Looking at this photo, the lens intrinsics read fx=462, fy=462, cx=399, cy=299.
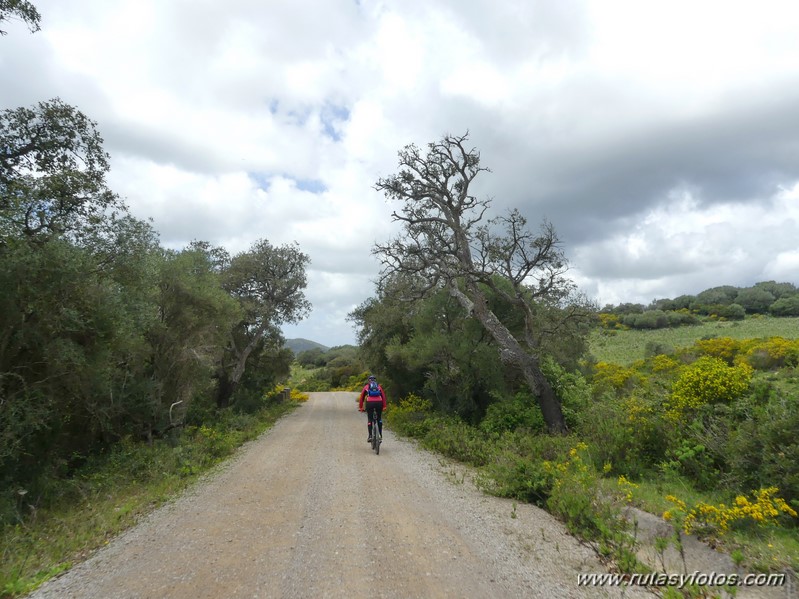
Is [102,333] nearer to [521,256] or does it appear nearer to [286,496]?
[286,496]

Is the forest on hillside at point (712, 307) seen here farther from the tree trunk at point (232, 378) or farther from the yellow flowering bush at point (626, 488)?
the yellow flowering bush at point (626, 488)

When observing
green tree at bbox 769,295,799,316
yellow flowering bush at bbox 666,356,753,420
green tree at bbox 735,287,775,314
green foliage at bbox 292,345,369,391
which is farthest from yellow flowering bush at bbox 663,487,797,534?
green tree at bbox 735,287,775,314

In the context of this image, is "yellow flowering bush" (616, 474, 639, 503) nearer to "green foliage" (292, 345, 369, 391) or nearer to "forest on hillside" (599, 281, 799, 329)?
"green foliage" (292, 345, 369, 391)

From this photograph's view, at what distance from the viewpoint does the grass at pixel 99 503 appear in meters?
5.31

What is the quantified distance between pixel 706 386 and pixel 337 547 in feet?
26.5

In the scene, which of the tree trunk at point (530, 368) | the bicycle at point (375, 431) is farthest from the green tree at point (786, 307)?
the bicycle at point (375, 431)

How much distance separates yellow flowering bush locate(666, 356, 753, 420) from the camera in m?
9.09

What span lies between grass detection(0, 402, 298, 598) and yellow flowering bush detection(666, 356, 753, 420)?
1004 centimetres

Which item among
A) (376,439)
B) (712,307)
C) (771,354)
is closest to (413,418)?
(376,439)

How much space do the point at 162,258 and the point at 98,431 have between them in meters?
5.20

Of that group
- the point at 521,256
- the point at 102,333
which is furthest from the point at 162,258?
the point at 521,256

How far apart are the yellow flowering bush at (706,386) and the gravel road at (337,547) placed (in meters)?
4.66

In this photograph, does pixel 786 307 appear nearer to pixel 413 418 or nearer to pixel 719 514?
pixel 413 418

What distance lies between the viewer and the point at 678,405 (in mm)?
9617
